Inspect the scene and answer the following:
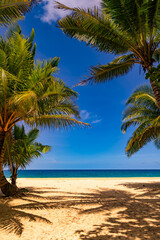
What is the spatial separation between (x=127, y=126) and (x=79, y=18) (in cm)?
716

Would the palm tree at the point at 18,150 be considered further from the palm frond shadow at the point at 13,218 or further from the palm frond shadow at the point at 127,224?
the palm frond shadow at the point at 127,224

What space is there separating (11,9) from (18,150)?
209 inches

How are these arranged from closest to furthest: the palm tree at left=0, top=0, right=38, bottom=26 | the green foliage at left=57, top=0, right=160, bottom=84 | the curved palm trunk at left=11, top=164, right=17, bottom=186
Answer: the palm tree at left=0, top=0, right=38, bottom=26 < the green foliage at left=57, top=0, right=160, bottom=84 < the curved palm trunk at left=11, top=164, right=17, bottom=186

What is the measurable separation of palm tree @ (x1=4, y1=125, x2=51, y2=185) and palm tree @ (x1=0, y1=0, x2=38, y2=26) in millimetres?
4233

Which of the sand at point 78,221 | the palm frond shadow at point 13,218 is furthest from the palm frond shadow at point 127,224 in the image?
the palm frond shadow at point 13,218

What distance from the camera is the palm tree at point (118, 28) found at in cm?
552

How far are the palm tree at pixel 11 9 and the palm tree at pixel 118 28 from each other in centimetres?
187

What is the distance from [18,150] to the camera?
721cm

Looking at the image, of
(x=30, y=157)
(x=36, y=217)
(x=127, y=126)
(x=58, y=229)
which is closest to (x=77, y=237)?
(x=58, y=229)

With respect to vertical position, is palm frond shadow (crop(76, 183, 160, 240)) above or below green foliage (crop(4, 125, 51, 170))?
below

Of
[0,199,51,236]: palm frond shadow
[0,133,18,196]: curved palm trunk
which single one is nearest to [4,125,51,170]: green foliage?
[0,133,18,196]: curved palm trunk

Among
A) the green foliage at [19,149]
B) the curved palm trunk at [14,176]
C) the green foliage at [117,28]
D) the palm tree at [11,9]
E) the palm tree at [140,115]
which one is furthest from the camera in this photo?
the palm tree at [140,115]

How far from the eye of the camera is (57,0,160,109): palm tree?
552 centimetres

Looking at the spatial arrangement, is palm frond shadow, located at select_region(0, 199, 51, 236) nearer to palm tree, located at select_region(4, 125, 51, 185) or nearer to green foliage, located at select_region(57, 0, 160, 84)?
palm tree, located at select_region(4, 125, 51, 185)
